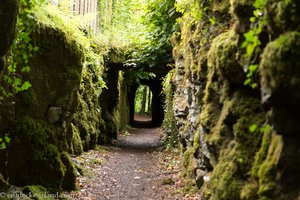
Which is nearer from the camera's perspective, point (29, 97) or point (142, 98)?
point (29, 97)

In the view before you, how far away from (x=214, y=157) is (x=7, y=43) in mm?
3230

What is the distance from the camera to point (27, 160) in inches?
273

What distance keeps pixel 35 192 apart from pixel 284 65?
509cm

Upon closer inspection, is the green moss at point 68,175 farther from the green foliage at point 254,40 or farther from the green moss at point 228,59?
the green foliage at point 254,40

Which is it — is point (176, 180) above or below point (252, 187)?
below

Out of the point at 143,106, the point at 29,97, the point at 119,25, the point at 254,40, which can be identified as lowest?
the point at 143,106

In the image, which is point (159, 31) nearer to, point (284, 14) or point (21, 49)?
point (21, 49)

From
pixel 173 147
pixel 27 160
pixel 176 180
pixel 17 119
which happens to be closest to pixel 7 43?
pixel 17 119

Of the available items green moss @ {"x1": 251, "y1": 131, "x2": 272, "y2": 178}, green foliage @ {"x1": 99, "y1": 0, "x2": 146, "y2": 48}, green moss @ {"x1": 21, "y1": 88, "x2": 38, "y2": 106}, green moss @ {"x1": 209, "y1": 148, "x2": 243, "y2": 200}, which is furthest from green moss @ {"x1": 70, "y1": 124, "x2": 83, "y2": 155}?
green moss @ {"x1": 251, "y1": 131, "x2": 272, "y2": 178}

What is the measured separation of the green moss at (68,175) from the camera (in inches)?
311

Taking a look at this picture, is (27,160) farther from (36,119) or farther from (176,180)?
(176,180)

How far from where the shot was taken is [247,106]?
453 centimetres

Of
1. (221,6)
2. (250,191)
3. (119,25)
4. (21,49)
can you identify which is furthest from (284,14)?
(119,25)

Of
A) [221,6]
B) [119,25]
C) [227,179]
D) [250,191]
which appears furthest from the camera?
[119,25]
